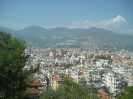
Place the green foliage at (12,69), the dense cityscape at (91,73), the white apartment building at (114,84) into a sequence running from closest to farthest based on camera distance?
the green foliage at (12,69)
the dense cityscape at (91,73)
the white apartment building at (114,84)

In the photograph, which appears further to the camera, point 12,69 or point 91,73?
point 91,73

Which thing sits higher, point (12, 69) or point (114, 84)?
point (12, 69)

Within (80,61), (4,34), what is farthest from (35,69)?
(80,61)

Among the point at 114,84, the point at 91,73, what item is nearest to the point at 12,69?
the point at 114,84

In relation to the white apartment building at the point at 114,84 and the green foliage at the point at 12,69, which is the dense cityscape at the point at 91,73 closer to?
the white apartment building at the point at 114,84

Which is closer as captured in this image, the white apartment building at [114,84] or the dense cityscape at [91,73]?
the dense cityscape at [91,73]

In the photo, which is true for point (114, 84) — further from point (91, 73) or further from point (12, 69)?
point (12, 69)

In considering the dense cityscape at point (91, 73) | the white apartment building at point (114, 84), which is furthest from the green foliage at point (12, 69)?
the white apartment building at point (114, 84)

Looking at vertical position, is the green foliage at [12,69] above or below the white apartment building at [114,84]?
above

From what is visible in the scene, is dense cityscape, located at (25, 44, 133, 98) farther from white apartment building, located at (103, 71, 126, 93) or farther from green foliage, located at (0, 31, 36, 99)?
green foliage, located at (0, 31, 36, 99)

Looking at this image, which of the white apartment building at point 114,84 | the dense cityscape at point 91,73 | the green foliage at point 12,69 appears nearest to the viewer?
the green foliage at point 12,69
